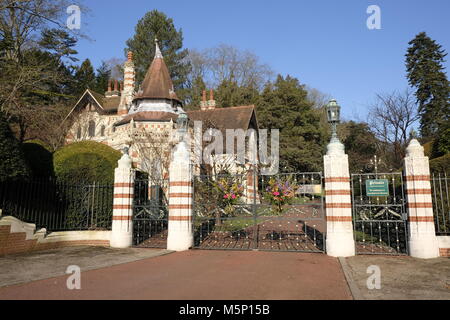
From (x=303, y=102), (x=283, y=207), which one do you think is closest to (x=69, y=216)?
(x=283, y=207)

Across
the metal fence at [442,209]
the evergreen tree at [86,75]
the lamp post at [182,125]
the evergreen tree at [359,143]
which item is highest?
the evergreen tree at [86,75]

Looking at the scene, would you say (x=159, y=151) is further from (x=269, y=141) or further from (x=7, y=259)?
(x=269, y=141)

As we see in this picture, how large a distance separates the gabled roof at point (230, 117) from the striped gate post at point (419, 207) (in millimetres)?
17507

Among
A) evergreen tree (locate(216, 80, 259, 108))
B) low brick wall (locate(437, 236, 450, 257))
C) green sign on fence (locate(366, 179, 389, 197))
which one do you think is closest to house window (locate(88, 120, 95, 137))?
evergreen tree (locate(216, 80, 259, 108))

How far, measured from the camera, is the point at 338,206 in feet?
27.9

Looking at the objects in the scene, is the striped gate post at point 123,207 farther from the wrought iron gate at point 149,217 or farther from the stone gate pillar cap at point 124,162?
the wrought iron gate at point 149,217

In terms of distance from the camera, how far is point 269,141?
104ft

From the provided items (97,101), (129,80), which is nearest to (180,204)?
(129,80)

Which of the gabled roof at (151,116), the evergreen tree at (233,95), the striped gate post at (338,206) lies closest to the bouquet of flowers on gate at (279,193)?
the striped gate post at (338,206)

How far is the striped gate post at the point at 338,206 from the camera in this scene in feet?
27.2

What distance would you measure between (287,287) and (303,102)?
95.4 feet

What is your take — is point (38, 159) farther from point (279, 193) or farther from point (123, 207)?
point (279, 193)

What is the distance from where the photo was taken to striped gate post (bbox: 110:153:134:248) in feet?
32.8
